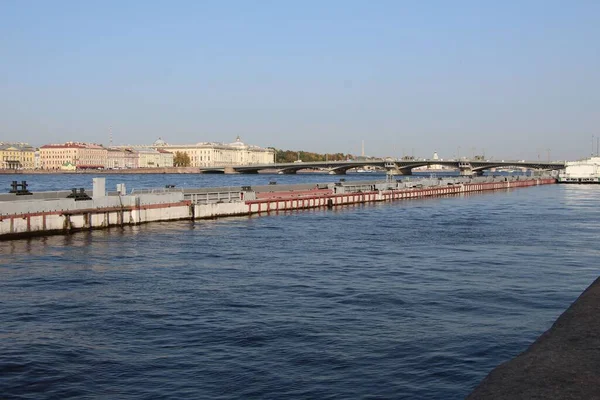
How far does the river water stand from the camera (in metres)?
14.5

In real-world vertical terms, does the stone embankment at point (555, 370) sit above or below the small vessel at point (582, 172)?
below

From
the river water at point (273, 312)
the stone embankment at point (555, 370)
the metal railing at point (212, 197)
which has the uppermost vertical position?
the metal railing at point (212, 197)

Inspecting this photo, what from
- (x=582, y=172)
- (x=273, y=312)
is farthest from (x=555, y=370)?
(x=582, y=172)

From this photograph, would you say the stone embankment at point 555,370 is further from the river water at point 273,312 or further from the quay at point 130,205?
the quay at point 130,205

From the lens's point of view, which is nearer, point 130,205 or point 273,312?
point 273,312

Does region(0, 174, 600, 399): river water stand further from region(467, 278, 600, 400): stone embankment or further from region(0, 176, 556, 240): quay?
region(467, 278, 600, 400): stone embankment

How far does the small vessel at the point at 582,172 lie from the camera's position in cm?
14625

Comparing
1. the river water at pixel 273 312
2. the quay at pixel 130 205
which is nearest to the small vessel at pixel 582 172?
the quay at pixel 130 205

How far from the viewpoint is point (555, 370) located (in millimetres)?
9375

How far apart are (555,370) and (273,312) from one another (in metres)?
11.9

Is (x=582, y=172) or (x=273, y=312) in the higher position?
(x=582, y=172)

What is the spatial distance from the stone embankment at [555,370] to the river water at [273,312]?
9.80 ft

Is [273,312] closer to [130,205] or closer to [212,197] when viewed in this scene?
[130,205]

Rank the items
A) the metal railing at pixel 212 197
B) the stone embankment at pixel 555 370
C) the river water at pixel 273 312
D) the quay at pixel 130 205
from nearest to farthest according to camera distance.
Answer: the stone embankment at pixel 555 370
the river water at pixel 273 312
the quay at pixel 130 205
the metal railing at pixel 212 197
